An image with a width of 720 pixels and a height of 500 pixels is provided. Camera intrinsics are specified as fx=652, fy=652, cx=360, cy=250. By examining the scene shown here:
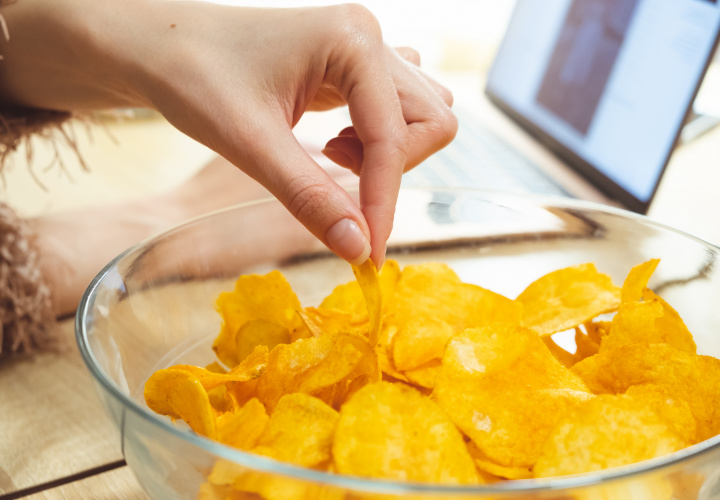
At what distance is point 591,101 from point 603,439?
3.56 ft

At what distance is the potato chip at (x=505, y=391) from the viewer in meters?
0.42

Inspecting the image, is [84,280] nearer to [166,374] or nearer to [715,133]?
[166,374]

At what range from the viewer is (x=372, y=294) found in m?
0.51

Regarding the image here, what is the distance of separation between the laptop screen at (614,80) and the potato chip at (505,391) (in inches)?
28.2

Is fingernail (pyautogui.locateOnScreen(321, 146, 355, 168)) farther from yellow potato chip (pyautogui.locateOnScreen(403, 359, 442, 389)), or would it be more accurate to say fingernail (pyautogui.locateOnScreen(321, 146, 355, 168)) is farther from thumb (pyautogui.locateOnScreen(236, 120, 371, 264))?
yellow potato chip (pyautogui.locateOnScreen(403, 359, 442, 389))

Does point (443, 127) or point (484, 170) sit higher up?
point (443, 127)

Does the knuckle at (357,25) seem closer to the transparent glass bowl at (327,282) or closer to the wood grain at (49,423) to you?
the transparent glass bowl at (327,282)

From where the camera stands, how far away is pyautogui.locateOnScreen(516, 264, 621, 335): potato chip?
1.90ft

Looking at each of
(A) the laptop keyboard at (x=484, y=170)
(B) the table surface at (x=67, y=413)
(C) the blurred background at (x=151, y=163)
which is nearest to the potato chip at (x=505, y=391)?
(B) the table surface at (x=67, y=413)

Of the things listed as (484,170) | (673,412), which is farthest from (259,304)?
(484,170)

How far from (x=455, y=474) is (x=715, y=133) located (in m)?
1.38

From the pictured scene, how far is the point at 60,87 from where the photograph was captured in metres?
0.81

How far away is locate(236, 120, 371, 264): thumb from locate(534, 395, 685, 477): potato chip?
20 centimetres

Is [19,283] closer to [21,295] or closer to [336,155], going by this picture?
[21,295]
